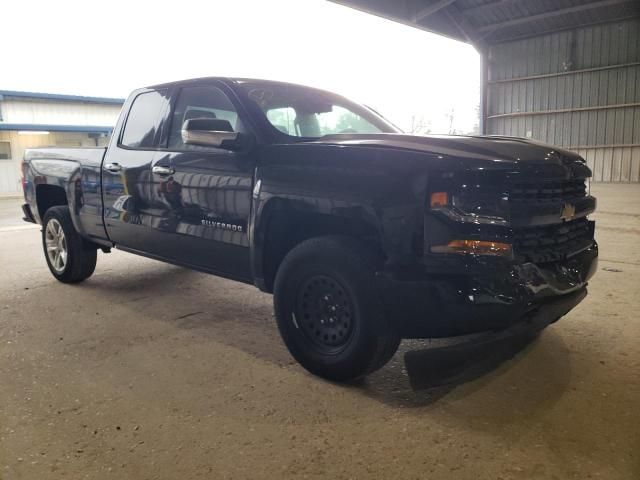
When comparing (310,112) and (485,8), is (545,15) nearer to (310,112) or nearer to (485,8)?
(485,8)

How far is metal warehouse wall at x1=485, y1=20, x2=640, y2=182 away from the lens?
17.6 m

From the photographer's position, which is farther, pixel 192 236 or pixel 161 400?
pixel 192 236

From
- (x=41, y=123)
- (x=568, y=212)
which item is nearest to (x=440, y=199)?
(x=568, y=212)

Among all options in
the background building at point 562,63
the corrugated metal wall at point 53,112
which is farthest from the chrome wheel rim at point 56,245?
the corrugated metal wall at point 53,112

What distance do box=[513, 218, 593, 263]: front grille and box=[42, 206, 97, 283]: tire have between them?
4018 millimetres

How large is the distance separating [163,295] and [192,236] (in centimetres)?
135

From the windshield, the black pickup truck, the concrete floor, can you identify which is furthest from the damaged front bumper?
the windshield

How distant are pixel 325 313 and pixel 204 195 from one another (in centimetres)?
123

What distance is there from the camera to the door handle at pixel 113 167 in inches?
161

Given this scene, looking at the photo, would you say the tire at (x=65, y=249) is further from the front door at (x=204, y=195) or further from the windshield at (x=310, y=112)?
the windshield at (x=310, y=112)

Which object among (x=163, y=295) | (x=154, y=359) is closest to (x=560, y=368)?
(x=154, y=359)

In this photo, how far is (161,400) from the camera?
8.61 ft

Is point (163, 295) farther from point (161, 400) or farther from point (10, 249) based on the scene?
point (10, 249)

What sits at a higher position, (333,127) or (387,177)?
(333,127)
